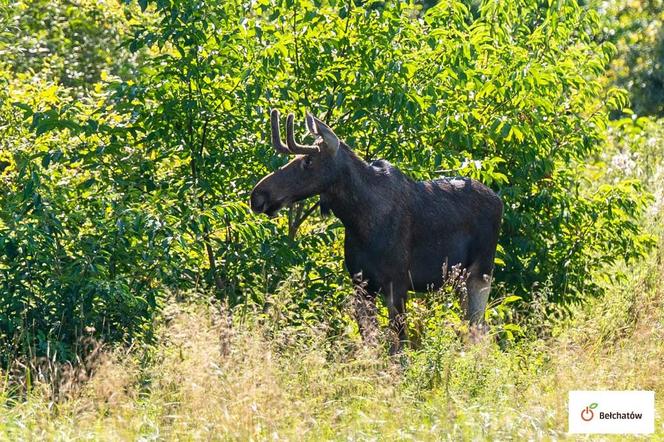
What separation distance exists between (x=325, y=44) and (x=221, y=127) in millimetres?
1094

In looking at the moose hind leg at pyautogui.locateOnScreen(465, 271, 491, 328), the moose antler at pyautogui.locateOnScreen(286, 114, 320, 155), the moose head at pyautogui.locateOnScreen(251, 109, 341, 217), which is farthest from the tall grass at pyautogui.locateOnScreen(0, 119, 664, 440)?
the moose antler at pyautogui.locateOnScreen(286, 114, 320, 155)

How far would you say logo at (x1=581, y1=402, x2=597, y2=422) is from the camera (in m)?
7.92

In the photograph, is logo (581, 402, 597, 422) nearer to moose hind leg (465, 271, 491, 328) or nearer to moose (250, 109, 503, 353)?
moose (250, 109, 503, 353)

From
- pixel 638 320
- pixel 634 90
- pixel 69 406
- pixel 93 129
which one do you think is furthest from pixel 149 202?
pixel 634 90

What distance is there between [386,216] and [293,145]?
930 mm

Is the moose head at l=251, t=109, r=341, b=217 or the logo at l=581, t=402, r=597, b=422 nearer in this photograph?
the logo at l=581, t=402, r=597, b=422

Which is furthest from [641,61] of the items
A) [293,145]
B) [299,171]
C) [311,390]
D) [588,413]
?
[311,390]

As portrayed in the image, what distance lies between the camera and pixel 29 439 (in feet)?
24.0

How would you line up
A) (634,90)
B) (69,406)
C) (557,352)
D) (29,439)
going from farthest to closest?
(634,90) → (557,352) → (69,406) → (29,439)

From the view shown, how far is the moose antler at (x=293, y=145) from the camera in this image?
30.6ft

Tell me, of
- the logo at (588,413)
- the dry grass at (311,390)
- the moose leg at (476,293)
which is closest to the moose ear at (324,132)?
the dry grass at (311,390)

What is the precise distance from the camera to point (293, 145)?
9383 millimetres

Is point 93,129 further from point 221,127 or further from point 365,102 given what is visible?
point 365,102

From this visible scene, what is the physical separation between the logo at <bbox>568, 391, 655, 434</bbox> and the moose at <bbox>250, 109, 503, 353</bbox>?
1.21 metres
